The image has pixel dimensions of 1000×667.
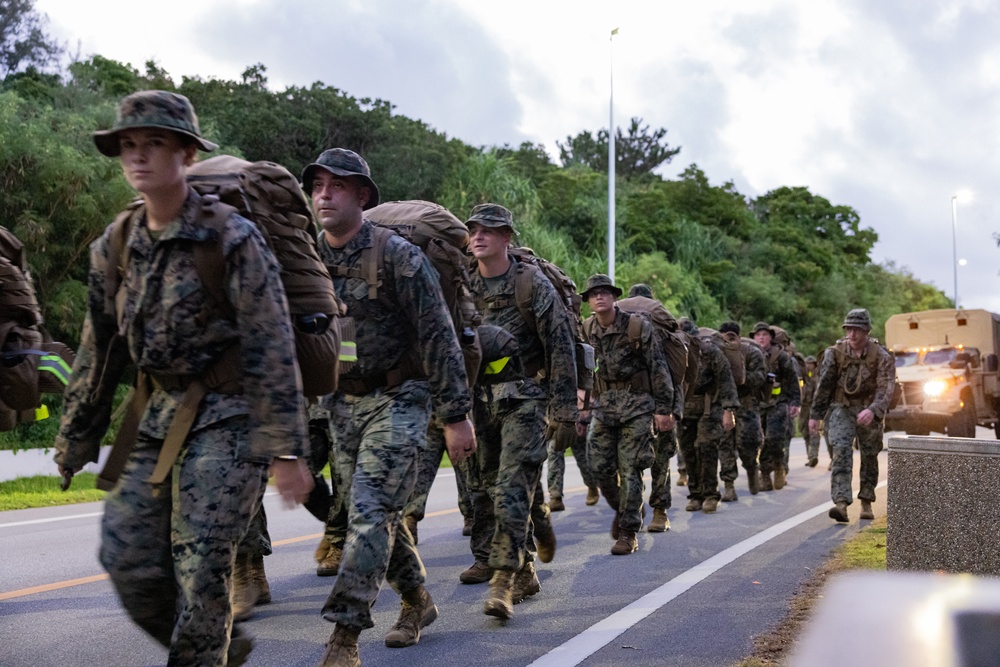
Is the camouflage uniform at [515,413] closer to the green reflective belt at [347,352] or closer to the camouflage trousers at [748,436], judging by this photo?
the green reflective belt at [347,352]

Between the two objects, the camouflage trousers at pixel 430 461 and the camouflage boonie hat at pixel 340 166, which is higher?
the camouflage boonie hat at pixel 340 166

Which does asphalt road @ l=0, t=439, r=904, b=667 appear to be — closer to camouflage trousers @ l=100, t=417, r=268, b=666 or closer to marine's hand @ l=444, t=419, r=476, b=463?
marine's hand @ l=444, t=419, r=476, b=463

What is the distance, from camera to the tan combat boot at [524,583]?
7.72 meters

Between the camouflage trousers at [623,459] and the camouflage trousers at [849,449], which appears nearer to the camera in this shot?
the camouflage trousers at [623,459]

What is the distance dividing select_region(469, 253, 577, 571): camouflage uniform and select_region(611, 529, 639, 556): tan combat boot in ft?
5.20

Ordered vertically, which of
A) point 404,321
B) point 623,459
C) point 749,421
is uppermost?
point 404,321

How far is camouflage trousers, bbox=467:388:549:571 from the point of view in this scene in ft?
24.1

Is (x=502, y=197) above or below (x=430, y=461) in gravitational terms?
above

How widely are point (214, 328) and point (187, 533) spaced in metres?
0.64

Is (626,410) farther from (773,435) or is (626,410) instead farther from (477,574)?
(773,435)

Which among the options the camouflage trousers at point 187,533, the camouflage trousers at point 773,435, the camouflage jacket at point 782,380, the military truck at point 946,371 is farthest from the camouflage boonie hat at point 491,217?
the military truck at point 946,371

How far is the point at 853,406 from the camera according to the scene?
13102mm

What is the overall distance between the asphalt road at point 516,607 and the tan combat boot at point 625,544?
0.08m

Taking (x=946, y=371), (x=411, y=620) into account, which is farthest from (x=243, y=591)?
(x=946, y=371)
